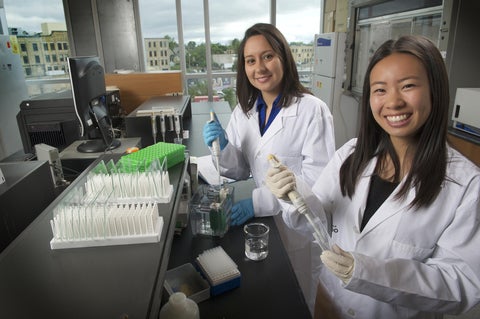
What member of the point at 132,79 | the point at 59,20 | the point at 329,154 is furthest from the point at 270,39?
the point at 59,20

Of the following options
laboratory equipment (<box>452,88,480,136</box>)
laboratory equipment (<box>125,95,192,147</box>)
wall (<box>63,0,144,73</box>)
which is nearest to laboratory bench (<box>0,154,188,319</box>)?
laboratory equipment (<box>125,95,192,147</box>)

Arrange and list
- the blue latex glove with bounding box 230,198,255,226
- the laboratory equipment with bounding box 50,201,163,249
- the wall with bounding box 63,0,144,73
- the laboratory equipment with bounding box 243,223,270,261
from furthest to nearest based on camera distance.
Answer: the wall with bounding box 63,0,144,73
the blue latex glove with bounding box 230,198,255,226
the laboratory equipment with bounding box 243,223,270,261
the laboratory equipment with bounding box 50,201,163,249

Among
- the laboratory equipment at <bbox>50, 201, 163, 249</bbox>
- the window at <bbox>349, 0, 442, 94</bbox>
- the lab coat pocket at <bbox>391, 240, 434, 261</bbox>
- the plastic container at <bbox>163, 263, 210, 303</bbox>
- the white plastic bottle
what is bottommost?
the plastic container at <bbox>163, 263, 210, 303</bbox>

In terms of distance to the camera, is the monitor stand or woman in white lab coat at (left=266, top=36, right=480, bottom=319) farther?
the monitor stand

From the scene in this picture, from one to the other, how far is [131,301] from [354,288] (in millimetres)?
562

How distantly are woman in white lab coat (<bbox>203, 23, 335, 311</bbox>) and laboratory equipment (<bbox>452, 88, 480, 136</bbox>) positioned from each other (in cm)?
118

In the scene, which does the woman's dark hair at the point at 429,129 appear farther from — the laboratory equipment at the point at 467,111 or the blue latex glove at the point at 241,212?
the laboratory equipment at the point at 467,111

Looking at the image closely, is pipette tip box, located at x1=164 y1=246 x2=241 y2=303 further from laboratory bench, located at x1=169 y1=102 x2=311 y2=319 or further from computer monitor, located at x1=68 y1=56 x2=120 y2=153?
computer monitor, located at x1=68 y1=56 x2=120 y2=153

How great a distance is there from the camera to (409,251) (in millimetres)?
913

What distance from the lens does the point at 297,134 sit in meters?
1.55

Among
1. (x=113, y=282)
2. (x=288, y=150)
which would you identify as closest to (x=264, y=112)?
(x=288, y=150)

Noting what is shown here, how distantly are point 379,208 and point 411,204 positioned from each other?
10 centimetres

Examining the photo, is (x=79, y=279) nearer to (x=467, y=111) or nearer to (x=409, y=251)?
(x=409, y=251)

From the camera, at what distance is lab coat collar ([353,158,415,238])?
3.06 ft
